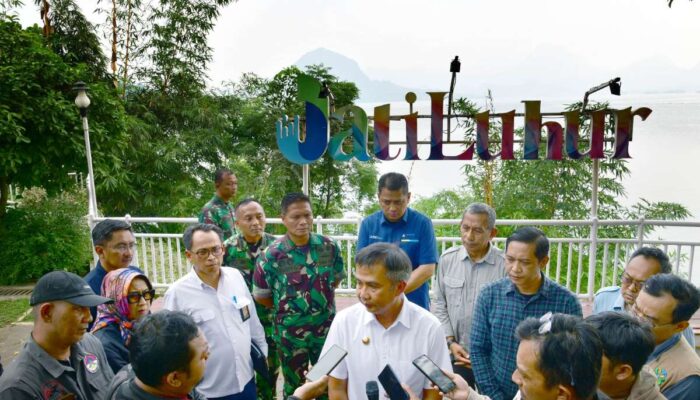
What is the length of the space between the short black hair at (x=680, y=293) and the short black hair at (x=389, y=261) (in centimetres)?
87

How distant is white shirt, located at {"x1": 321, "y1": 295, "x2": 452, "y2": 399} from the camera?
5.37 ft

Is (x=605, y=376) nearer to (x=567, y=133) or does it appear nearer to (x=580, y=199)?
(x=567, y=133)

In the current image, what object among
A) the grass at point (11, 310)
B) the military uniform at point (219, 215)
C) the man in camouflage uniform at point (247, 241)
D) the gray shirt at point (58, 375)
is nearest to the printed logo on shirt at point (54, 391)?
the gray shirt at point (58, 375)

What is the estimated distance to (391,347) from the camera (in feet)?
5.42

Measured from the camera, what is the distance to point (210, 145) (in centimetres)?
927

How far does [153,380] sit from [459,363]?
1591mm

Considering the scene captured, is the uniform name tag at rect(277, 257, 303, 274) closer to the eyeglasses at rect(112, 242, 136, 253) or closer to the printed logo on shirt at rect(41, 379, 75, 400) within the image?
the eyeglasses at rect(112, 242, 136, 253)

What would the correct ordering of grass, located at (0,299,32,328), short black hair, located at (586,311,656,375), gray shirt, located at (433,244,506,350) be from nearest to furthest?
short black hair, located at (586,311,656,375), gray shirt, located at (433,244,506,350), grass, located at (0,299,32,328)

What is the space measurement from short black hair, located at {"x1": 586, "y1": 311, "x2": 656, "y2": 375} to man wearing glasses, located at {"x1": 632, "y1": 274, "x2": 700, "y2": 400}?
1.06 feet

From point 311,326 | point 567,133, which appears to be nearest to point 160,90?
point 567,133

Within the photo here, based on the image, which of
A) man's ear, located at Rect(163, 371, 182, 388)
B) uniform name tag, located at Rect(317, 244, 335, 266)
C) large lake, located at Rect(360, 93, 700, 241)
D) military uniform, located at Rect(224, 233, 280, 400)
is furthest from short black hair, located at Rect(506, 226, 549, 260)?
large lake, located at Rect(360, 93, 700, 241)

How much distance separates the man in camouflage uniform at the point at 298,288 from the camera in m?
2.41

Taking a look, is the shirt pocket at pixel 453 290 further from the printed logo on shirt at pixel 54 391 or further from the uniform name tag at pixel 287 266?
the printed logo on shirt at pixel 54 391

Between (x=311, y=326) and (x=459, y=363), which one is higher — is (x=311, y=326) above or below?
above
